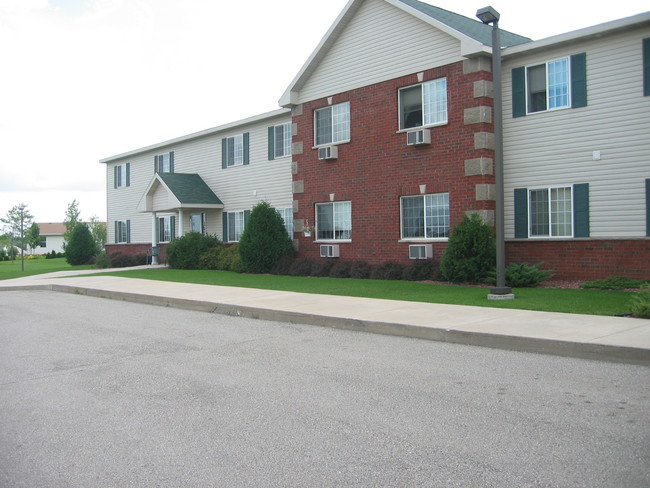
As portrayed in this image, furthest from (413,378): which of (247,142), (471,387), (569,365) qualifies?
(247,142)

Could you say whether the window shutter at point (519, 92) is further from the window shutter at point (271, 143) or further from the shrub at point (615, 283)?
the window shutter at point (271, 143)

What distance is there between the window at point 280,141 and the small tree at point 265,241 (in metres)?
3.20

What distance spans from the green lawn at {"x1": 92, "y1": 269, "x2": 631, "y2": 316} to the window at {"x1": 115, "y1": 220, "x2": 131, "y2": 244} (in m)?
17.0

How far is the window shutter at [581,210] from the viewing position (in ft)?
52.5

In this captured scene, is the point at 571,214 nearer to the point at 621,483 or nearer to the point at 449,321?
the point at 449,321

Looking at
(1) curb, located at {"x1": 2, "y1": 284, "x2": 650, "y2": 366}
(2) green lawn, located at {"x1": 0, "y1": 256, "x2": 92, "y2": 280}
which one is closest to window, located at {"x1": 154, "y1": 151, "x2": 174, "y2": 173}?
(2) green lawn, located at {"x1": 0, "y1": 256, "x2": 92, "y2": 280}

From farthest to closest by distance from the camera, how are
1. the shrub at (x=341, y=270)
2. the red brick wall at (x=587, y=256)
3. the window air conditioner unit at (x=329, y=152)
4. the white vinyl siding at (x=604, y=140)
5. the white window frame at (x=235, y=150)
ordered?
the white window frame at (x=235, y=150) → the window air conditioner unit at (x=329, y=152) → the shrub at (x=341, y=270) → the white vinyl siding at (x=604, y=140) → the red brick wall at (x=587, y=256)

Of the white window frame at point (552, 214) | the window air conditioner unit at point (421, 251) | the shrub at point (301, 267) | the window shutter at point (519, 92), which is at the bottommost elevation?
the shrub at point (301, 267)

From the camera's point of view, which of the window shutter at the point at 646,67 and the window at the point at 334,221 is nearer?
the window shutter at the point at 646,67

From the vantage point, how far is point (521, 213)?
17.2 m

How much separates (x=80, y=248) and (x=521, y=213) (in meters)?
31.2

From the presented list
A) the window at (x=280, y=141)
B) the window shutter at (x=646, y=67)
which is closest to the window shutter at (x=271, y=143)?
the window at (x=280, y=141)

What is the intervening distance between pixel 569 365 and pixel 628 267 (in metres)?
9.06

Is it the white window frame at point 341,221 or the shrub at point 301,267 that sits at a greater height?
the white window frame at point 341,221
